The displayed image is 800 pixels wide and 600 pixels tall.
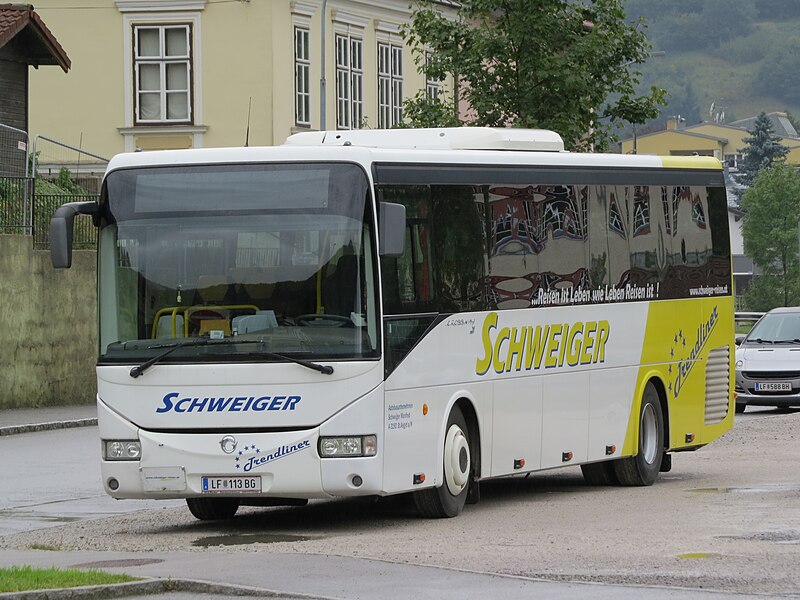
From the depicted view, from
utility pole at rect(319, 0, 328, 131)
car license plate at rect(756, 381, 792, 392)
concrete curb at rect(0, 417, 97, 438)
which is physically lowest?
concrete curb at rect(0, 417, 97, 438)

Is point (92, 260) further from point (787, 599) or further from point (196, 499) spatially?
point (787, 599)

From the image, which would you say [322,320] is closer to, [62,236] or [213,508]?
[62,236]

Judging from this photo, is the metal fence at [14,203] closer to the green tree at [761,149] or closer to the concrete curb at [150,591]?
the concrete curb at [150,591]

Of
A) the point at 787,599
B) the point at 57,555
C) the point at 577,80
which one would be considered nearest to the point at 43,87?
the point at 577,80

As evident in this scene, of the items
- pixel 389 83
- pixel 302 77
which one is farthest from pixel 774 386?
pixel 389 83

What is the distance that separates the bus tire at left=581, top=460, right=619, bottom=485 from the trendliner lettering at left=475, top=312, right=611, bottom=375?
136 cm

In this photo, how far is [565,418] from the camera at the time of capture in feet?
57.3

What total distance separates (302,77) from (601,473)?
100ft

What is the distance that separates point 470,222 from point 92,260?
65.1ft

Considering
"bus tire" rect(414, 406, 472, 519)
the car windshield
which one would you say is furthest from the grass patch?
the car windshield

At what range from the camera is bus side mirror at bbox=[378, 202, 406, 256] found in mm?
14609

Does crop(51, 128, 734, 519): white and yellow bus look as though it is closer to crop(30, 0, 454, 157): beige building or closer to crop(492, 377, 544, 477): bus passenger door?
crop(492, 377, 544, 477): bus passenger door

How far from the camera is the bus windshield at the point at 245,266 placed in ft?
47.7

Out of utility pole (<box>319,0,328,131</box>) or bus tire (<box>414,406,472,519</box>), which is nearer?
bus tire (<box>414,406,472,519</box>)
